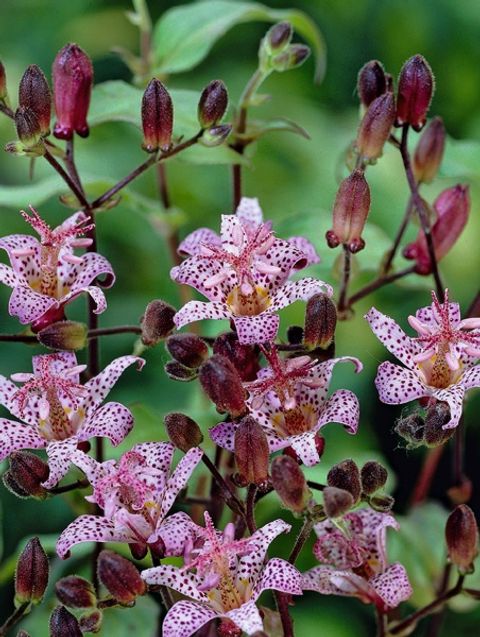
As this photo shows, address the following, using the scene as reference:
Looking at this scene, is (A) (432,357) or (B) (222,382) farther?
(A) (432,357)

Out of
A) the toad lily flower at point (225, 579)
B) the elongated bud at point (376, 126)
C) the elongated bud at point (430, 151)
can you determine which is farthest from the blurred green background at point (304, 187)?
the toad lily flower at point (225, 579)

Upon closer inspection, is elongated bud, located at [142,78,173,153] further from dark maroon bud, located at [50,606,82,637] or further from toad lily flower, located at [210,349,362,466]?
dark maroon bud, located at [50,606,82,637]

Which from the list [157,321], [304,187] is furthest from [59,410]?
[304,187]

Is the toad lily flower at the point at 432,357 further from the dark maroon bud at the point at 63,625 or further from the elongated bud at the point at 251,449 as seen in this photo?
the dark maroon bud at the point at 63,625

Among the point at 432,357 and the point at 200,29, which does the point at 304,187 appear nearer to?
the point at 200,29

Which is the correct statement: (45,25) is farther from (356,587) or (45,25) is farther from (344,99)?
(356,587)

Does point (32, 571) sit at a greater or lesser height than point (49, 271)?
lesser

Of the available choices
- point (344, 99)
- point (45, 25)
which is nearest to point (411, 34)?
point (344, 99)

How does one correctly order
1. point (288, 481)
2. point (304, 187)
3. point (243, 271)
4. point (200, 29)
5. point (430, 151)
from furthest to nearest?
point (304, 187)
point (200, 29)
point (430, 151)
point (243, 271)
point (288, 481)
